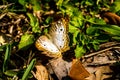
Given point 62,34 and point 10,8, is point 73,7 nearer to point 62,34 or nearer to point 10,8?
point 62,34

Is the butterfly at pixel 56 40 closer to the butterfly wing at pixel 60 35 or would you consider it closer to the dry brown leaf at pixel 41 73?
the butterfly wing at pixel 60 35

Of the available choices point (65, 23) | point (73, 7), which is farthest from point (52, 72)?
point (73, 7)

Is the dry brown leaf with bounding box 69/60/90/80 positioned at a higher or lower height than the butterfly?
lower

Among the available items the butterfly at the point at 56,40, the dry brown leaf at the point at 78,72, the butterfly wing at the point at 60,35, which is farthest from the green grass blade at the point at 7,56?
the dry brown leaf at the point at 78,72

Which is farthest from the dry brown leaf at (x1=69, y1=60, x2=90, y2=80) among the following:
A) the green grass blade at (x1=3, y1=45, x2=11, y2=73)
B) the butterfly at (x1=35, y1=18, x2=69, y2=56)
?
the green grass blade at (x1=3, y1=45, x2=11, y2=73)

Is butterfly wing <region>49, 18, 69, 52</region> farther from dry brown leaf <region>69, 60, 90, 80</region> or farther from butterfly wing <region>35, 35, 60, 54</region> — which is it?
dry brown leaf <region>69, 60, 90, 80</region>

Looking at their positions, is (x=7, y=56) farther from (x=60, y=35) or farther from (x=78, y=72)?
(x=78, y=72)
